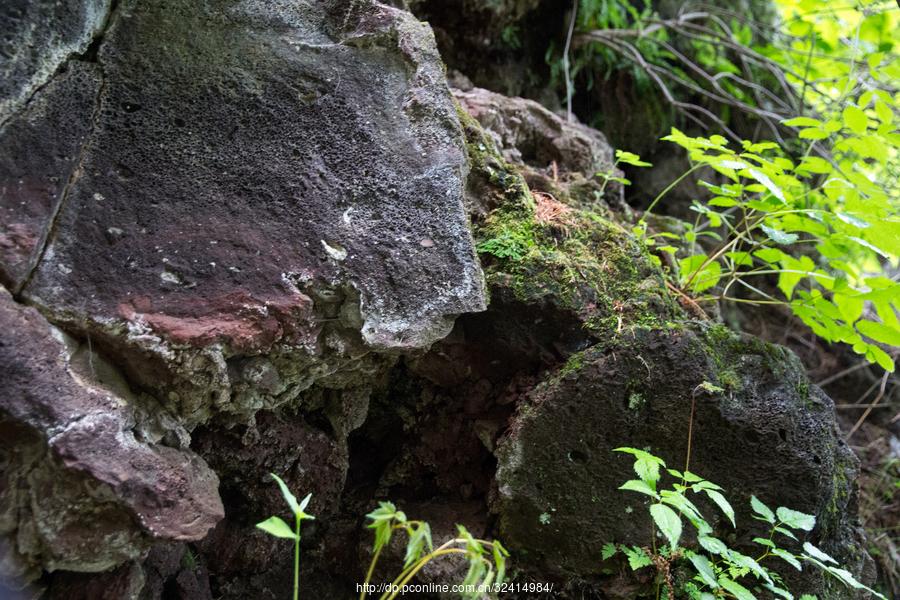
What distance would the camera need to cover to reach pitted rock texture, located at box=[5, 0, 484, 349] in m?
1.67

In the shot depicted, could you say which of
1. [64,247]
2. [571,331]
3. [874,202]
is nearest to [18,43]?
[64,247]

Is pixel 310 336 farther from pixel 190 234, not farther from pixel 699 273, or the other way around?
pixel 699 273

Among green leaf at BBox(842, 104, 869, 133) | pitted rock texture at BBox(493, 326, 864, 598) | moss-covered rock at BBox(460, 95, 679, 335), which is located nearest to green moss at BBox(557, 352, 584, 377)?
pitted rock texture at BBox(493, 326, 864, 598)

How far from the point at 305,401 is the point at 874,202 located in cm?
242

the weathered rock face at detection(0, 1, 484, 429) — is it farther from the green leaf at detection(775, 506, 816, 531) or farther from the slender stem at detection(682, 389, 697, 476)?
the green leaf at detection(775, 506, 816, 531)

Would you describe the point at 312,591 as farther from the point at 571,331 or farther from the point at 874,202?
the point at 874,202

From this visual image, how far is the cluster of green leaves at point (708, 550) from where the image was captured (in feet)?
5.79

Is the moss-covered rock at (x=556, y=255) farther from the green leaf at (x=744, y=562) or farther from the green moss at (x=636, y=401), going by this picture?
the green leaf at (x=744, y=562)

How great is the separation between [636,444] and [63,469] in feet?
5.62

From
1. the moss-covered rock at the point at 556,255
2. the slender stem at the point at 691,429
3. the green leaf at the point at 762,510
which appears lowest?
the green leaf at the point at 762,510

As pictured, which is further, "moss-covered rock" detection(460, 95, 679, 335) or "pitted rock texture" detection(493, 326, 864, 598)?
"moss-covered rock" detection(460, 95, 679, 335)

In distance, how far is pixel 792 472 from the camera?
2.18 meters

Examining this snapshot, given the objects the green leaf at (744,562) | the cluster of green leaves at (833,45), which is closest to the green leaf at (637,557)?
the green leaf at (744,562)

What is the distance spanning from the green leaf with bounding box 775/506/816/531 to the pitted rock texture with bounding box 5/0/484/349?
1.23 metres
